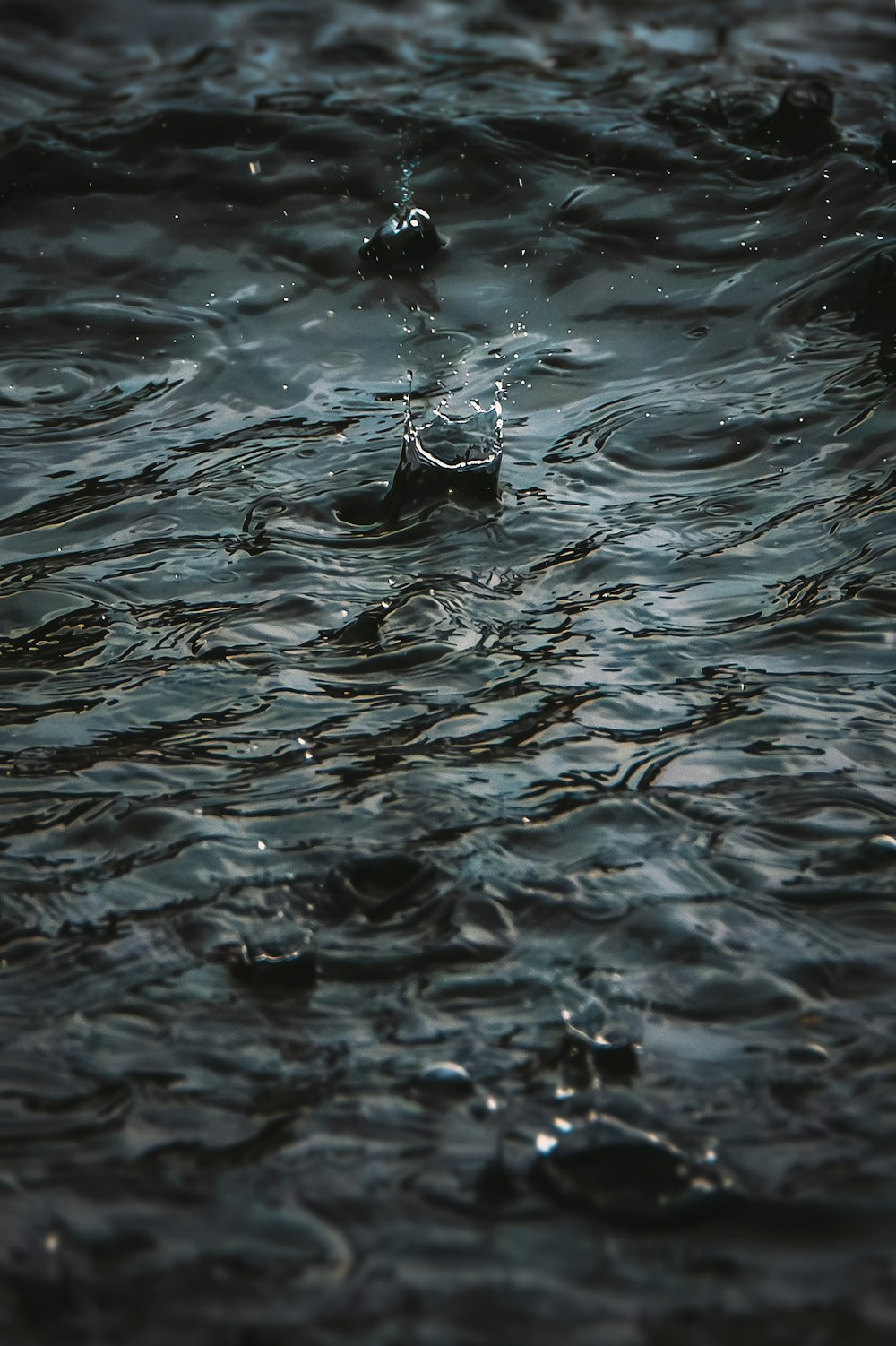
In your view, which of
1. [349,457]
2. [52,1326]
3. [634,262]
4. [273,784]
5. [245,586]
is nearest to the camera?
[52,1326]

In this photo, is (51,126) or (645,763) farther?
(51,126)

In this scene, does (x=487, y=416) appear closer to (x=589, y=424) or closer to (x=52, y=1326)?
(x=589, y=424)

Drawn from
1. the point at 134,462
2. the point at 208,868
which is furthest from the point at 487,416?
the point at 208,868

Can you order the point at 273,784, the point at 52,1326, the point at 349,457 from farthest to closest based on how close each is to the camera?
1. the point at 349,457
2. the point at 273,784
3. the point at 52,1326

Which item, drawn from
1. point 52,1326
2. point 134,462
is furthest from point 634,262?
point 52,1326

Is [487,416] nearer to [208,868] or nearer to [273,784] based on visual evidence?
[273,784]

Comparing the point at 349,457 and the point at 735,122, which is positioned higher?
the point at 735,122
